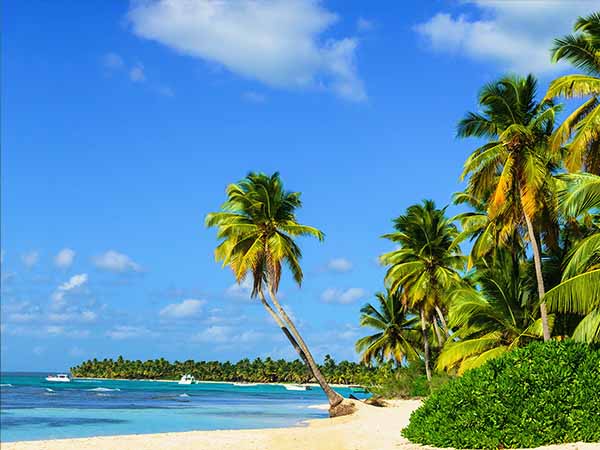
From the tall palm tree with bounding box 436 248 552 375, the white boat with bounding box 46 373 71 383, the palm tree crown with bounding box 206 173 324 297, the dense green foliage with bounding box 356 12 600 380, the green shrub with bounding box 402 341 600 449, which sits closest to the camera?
the green shrub with bounding box 402 341 600 449

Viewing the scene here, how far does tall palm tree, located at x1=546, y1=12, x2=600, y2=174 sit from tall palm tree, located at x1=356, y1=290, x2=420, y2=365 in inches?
1178

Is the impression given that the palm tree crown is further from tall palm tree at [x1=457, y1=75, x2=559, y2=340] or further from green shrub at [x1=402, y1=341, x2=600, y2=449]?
green shrub at [x1=402, y1=341, x2=600, y2=449]

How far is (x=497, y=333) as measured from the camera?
22125 millimetres

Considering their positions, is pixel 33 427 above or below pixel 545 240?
below

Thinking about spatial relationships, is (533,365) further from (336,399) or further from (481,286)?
(336,399)

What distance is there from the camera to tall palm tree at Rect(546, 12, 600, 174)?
15048 millimetres

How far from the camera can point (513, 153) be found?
793 inches

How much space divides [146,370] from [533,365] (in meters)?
147

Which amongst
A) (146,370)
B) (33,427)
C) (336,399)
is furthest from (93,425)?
(146,370)

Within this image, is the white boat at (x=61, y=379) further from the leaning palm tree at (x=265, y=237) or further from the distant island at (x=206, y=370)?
the leaning palm tree at (x=265, y=237)

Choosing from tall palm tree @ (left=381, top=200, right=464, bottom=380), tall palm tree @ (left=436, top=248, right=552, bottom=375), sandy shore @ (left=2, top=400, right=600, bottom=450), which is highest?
tall palm tree @ (left=381, top=200, right=464, bottom=380)

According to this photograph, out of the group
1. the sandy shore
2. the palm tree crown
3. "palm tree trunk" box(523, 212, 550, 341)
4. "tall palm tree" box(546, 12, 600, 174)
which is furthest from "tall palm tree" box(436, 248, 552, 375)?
the palm tree crown

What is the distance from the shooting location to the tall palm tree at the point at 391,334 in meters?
45.8

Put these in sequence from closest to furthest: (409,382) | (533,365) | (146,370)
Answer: (533,365) < (409,382) < (146,370)
